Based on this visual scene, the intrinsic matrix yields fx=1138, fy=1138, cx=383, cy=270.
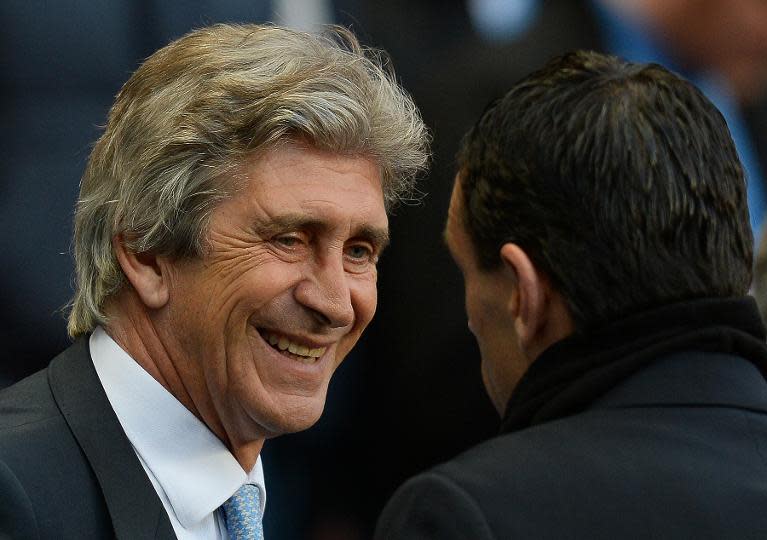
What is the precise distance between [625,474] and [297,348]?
1.02 m

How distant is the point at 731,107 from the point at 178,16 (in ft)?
5.88

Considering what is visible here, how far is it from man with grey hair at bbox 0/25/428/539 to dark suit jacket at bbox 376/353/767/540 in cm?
81

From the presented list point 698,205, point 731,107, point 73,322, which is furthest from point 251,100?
point 731,107

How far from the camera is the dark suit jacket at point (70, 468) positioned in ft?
6.46

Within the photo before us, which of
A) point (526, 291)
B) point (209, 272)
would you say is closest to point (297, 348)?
point (209, 272)

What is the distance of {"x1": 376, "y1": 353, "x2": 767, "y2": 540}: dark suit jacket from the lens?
1.42m

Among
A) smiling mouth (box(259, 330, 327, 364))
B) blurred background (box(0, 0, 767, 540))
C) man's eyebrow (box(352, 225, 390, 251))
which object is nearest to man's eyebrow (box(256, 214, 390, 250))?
man's eyebrow (box(352, 225, 390, 251))

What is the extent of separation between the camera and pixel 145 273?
2279 mm

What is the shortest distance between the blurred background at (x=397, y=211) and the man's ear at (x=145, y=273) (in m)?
0.92

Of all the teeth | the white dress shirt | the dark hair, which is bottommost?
the white dress shirt

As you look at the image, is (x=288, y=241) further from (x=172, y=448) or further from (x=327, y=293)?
(x=172, y=448)

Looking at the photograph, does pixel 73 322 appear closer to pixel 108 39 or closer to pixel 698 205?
pixel 108 39

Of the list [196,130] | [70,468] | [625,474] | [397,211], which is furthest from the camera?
[397,211]

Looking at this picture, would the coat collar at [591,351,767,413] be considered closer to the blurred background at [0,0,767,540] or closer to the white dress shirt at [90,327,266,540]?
the white dress shirt at [90,327,266,540]
